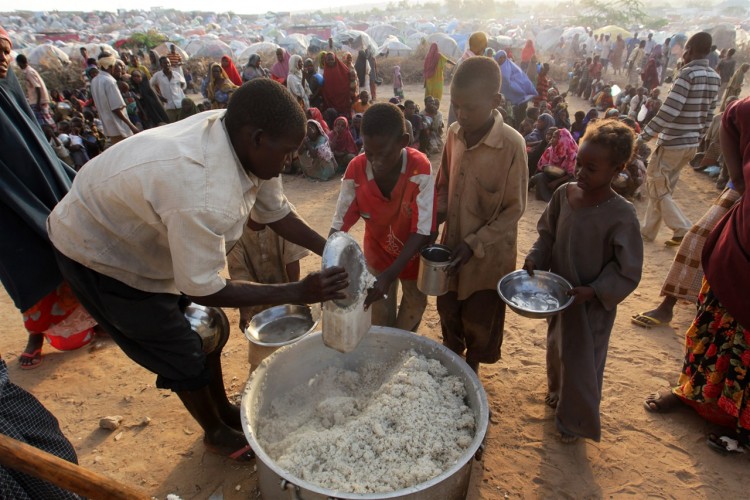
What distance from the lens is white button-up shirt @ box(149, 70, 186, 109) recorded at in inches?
327

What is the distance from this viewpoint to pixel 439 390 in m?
2.05

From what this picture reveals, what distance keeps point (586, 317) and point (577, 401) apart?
0.47 m

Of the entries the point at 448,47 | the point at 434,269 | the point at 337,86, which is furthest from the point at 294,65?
the point at 448,47

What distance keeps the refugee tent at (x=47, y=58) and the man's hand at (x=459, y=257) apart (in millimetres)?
19660

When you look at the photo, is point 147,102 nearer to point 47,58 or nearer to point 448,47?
point 47,58

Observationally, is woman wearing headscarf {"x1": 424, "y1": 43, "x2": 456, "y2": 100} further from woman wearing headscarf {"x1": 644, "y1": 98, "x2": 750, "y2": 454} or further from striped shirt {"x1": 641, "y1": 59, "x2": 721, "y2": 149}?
woman wearing headscarf {"x1": 644, "y1": 98, "x2": 750, "y2": 454}

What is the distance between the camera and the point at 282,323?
104 inches

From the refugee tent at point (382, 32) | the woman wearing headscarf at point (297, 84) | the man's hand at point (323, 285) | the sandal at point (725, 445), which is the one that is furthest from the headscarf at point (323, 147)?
the refugee tent at point (382, 32)

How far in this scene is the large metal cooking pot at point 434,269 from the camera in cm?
228

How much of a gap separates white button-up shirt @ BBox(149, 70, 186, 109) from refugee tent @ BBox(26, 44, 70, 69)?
1137 centimetres

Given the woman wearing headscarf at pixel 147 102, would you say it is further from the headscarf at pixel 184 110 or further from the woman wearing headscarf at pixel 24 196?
the woman wearing headscarf at pixel 24 196

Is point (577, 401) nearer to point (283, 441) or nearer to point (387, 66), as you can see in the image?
point (283, 441)

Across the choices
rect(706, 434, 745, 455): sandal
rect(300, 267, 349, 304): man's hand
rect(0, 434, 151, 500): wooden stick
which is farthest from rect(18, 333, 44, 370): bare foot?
rect(706, 434, 745, 455): sandal

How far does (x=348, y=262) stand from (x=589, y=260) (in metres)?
1.19
